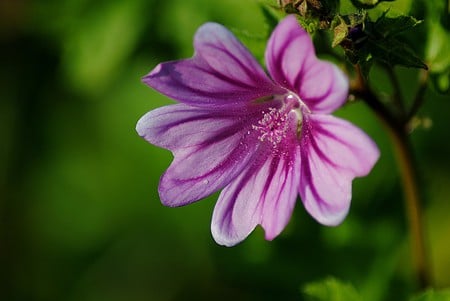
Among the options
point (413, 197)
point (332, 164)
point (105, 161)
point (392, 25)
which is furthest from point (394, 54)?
point (105, 161)

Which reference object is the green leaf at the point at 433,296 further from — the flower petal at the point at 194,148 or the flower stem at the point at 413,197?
the flower petal at the point at 194,148

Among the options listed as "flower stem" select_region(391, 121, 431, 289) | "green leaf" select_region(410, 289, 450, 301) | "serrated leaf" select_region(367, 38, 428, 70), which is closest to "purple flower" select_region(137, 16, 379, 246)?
"serrated leaf" select_region(367, 38, 428, 70)

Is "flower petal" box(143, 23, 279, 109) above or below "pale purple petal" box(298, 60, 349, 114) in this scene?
above

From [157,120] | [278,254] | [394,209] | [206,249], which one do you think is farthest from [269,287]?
[157,120]

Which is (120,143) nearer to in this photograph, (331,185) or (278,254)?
(278,254)

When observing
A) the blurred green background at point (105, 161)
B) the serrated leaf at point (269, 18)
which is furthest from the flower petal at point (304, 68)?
the blurred green background at point (105, 161)

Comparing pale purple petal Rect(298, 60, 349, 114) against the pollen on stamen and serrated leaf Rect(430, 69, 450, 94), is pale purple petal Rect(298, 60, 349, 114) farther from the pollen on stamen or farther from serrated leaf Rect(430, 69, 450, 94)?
serrated leaf Rect(430, 69, 450, 94)
